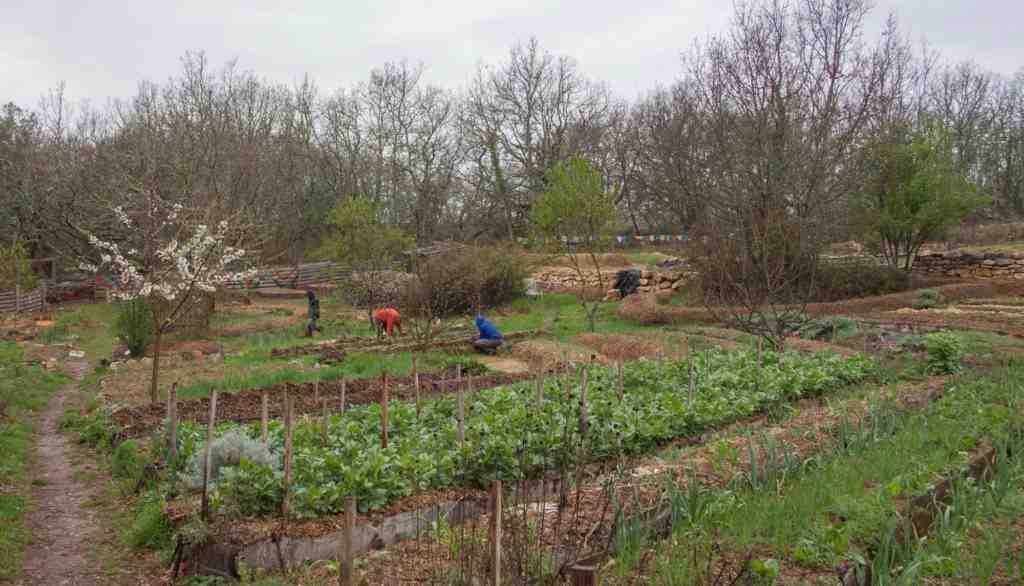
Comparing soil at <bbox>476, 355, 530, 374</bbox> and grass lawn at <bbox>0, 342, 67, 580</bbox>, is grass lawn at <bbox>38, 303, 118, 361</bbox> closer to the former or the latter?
grass lawn at <bbox>0, 342, 67, 580</bbox>

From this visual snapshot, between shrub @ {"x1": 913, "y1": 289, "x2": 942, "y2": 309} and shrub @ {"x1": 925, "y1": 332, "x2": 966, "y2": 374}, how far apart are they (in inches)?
455

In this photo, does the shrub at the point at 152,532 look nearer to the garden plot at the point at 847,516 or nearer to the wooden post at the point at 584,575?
the garden plot at the point at 847,516

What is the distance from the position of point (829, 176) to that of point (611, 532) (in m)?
22.3

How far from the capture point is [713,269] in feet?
61.2

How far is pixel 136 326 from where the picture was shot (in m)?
16.4

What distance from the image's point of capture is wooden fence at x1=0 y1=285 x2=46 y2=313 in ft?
78.6

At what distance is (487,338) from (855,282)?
13655 mm

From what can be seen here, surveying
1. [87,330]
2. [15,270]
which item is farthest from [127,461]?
[15,270]

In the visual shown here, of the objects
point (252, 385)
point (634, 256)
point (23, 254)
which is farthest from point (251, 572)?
point (634, 256)

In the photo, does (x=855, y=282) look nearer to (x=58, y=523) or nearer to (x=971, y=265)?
(x=971, y=265)

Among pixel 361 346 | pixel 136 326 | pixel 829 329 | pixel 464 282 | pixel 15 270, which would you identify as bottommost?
pixel 361 346

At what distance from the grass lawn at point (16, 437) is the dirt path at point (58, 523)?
0.34ft

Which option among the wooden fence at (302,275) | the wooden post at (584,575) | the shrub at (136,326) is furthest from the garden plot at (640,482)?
the wooden fence at (302,275)

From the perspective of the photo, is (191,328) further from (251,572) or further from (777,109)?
(777,109)
